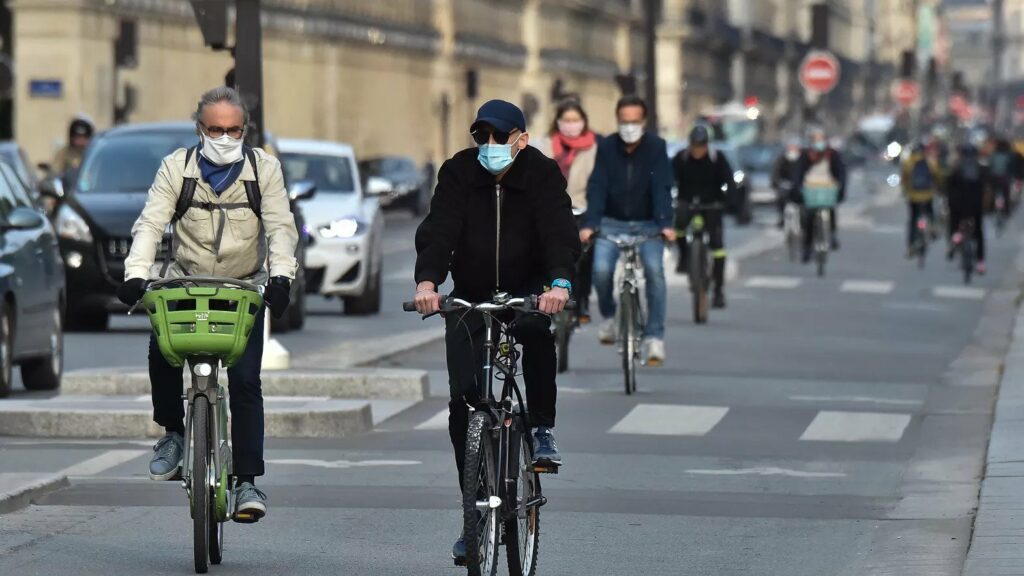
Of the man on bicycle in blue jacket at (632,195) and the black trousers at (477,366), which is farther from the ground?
the man on bicycle in blue jacket at (632,195)

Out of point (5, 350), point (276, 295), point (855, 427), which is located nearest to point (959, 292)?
point (855, 427)

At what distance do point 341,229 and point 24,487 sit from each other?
13.4 meters

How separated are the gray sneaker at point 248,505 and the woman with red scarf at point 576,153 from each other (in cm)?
824

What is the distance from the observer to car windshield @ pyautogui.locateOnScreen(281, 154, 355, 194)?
2486 centimetres

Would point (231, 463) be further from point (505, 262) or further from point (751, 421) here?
point (751, 421)

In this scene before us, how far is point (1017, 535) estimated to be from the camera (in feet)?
30.7

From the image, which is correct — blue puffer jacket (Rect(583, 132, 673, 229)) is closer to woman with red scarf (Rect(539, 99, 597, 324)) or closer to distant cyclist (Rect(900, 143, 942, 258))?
woman with red scarf (Rect(539, 99, 597, 324))

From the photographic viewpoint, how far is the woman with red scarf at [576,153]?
17.4m

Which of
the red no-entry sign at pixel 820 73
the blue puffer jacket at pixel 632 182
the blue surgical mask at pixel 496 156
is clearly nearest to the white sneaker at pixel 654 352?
the blue puffer jacket at pixel 632 182

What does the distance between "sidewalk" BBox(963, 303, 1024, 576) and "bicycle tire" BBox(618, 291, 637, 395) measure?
215 cm

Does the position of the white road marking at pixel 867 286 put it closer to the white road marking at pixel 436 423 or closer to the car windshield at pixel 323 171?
the car windshield at pixel 323 171

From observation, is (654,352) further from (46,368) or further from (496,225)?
(496,225)

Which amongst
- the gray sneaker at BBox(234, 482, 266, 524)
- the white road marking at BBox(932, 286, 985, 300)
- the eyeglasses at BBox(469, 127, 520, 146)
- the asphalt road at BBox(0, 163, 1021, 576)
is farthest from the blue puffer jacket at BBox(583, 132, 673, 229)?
the white road marking at BBox(932, 286, 985, 300)

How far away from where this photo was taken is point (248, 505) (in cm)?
891
